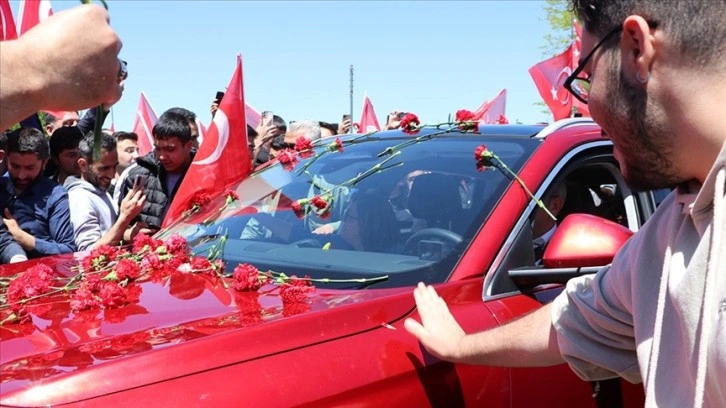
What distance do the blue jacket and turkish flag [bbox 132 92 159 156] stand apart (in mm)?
7422

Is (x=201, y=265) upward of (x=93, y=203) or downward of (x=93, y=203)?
upward

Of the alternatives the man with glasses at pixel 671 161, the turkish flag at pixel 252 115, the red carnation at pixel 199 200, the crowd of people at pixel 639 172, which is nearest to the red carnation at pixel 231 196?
the red carnation at pixel 199 200

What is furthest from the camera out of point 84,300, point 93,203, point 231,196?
point 93,203

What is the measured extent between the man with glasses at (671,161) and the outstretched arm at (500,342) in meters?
0.26

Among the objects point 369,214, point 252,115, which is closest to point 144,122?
point 252,115

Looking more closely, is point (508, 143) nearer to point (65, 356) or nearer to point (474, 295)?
point (474, 295)

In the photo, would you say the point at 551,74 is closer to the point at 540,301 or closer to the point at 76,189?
the point at 76,189

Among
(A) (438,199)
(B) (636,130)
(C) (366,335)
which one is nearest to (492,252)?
(A) (438,199)

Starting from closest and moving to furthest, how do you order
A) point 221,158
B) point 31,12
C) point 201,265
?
point 201,265 → point 221,158 → point 31,12

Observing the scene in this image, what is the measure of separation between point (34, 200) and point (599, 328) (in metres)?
3.90

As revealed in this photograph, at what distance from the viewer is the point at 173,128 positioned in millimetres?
5516

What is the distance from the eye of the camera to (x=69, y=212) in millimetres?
4863

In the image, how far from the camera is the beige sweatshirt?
138 centimetres

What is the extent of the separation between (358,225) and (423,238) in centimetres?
28
